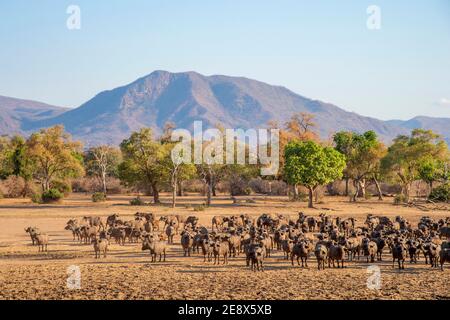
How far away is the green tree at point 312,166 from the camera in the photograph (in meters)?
60.4

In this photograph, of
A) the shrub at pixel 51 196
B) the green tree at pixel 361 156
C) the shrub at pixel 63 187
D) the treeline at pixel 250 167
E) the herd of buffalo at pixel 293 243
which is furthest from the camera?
the shrub at pixel 63 187

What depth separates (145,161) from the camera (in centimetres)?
6750

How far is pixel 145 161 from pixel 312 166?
20.3 metres

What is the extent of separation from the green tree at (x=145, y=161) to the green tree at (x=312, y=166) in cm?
1532

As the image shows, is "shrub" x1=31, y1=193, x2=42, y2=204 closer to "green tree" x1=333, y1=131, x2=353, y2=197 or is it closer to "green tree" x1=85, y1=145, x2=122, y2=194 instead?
"green tree" x1=85, y1=145, x2=122, y2=194

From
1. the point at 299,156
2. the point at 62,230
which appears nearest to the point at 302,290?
the point at 62,230

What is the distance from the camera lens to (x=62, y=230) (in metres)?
41.2

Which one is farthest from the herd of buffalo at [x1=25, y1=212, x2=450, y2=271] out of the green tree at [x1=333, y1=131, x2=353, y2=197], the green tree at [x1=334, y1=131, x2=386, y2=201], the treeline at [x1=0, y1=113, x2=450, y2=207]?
the green tree at [x1=333, y1=131, x2=353, y2=197]

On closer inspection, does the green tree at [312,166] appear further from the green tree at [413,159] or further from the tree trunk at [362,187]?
the tree trunk at [362,187]

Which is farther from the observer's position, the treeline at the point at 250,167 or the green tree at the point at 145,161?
the green tree at the point at 145,161

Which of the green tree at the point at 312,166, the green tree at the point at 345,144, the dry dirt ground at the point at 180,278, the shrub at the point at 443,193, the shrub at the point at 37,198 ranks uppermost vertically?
the green tree at the point at 345,144

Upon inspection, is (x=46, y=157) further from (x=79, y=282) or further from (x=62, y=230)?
(x=79, y=282)

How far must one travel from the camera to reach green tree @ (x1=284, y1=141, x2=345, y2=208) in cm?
6041

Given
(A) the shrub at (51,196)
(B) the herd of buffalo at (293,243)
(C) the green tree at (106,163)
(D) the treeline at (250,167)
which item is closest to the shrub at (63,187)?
(D) the treeline at (250,167)
